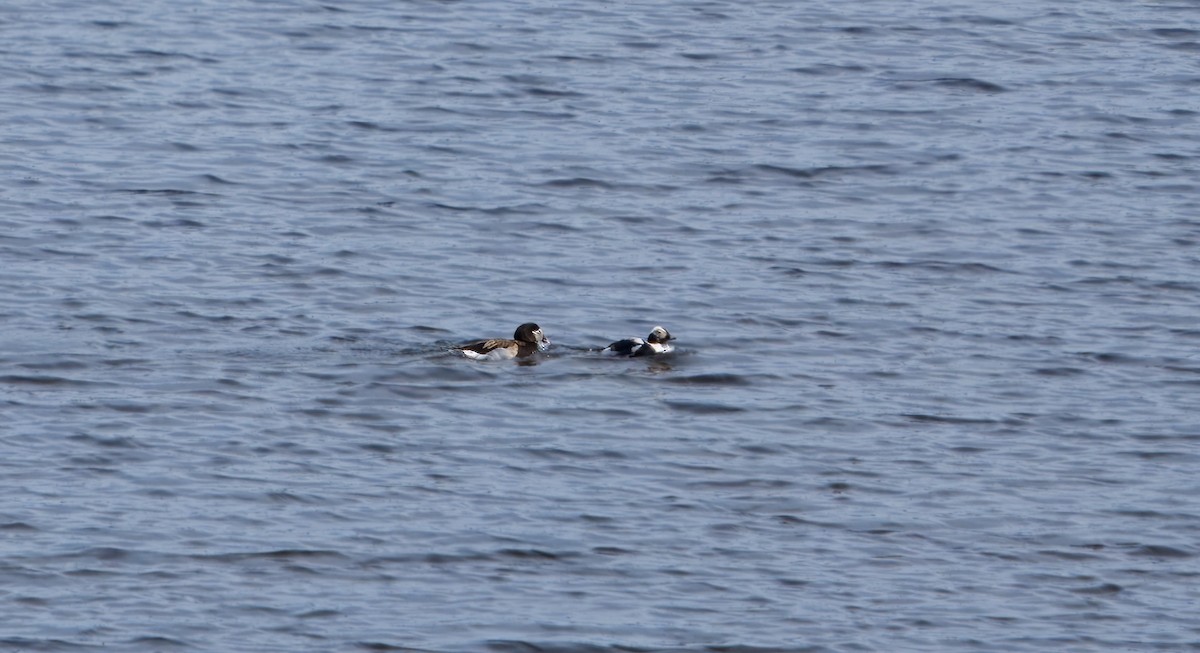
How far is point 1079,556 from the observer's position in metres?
12.9

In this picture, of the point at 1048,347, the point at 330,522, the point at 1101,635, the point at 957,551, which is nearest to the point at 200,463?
the point at 330,522

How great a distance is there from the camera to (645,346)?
54.6 ft

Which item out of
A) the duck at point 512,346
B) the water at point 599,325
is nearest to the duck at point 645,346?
the water at point 599,325

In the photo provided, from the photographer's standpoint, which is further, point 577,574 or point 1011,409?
point 1011,409

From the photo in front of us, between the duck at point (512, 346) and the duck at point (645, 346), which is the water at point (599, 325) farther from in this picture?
the duck at point (512, 346)

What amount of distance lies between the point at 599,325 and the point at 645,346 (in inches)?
58.6

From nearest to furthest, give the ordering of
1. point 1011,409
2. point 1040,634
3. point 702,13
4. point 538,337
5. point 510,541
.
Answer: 1. point 1040,634
2. point 510,541
3. point 1011,409
4. point 538,337
5. point 702,13

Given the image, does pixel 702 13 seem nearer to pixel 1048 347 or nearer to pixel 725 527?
pixel 1048 347

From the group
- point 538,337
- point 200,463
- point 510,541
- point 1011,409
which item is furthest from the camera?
point 538,337

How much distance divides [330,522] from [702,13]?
18822mm

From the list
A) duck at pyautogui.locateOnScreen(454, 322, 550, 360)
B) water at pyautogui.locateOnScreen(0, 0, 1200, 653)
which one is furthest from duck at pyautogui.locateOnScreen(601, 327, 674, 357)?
duck at pyautogui.locateOnScreen(454, 322, 550, 360)

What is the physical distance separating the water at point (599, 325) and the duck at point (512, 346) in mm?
305

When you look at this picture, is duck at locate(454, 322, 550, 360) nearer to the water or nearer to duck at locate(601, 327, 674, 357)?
the water

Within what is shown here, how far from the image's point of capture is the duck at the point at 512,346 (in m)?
16.7
